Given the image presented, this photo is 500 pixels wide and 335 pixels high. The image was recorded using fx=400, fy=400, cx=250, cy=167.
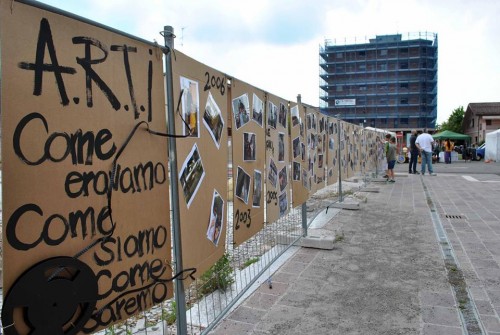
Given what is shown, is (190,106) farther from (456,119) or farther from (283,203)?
(456,119)

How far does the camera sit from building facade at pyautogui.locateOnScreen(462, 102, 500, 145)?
52094 millimetres

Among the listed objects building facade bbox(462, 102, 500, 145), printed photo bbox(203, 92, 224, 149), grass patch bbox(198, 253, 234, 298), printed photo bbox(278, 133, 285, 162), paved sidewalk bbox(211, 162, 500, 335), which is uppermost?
building facade bbox(462, 102, 500, 145)

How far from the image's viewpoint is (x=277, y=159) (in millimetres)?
4520

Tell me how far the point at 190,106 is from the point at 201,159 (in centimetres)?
37

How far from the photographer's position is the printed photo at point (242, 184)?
3496 millimetres

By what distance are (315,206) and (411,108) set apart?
7576 centimetres

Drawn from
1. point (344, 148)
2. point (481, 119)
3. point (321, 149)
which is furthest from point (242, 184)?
point (481, 119)

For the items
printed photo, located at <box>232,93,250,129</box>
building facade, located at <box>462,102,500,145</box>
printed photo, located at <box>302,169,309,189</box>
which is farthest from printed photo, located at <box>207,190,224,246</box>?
building facade, located at <box>462,102,500,145</box>

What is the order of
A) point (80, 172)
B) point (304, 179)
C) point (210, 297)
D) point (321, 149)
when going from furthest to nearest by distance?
point (321, 149) → point (304, 179) → point (210, 297) → point (80, 172)

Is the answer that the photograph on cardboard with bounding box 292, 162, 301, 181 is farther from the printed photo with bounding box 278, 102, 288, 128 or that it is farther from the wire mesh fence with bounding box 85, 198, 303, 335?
the wire mesh fence with bounding box 85, 198, 303, 335

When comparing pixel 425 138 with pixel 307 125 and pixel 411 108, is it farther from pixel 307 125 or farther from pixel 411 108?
pixel 411 108

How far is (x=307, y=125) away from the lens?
5.89 m

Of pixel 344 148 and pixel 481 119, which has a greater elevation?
pixel 481 119

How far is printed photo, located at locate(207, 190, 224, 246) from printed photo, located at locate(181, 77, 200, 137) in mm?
584
